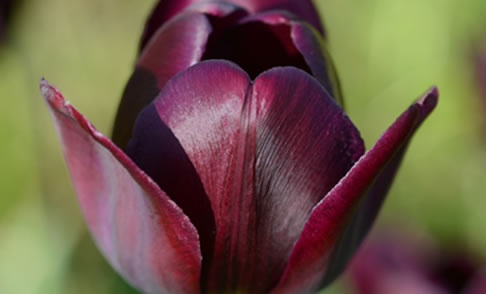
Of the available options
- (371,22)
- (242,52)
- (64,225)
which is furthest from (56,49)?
(242,52)

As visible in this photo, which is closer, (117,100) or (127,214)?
(127,214)

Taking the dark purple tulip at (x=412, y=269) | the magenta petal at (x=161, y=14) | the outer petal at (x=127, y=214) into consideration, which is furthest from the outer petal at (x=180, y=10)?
the dark purple tulip at (x=412, y=269)

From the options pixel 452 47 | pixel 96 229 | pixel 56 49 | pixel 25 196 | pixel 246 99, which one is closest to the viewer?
pixel 246 99

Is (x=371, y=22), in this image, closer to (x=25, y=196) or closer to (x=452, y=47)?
(x=452, y=47)

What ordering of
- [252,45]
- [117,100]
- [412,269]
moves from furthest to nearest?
1. [117,100]
2. [412,269]
3. [252,45]

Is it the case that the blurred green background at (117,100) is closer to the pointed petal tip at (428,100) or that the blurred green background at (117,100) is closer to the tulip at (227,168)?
the tulip at (227,168)

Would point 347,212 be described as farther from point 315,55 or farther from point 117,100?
point 117,100

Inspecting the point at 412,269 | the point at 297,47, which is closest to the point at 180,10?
the point at 297,47

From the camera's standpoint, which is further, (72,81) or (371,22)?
(371,22)
